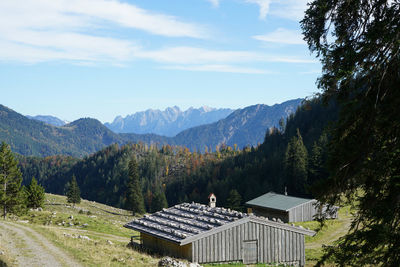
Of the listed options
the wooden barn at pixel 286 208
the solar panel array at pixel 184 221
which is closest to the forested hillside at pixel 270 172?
the solar panel array at pixel 184 221

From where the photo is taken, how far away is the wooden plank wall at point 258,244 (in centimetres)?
2681

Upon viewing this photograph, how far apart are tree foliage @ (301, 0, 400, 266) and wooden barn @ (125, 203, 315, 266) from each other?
17.4 m

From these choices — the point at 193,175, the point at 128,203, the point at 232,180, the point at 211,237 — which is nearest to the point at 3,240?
the point at 211,237

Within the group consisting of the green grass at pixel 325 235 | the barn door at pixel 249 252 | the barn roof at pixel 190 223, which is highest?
→ the barn roof at pixel 190 223

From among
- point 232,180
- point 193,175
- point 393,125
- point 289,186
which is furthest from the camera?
point 193,175

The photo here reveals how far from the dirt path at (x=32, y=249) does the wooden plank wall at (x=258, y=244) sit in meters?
8.76

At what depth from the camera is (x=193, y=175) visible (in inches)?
7618

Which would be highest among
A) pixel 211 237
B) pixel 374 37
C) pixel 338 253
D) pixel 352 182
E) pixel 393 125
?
pixel 374 37

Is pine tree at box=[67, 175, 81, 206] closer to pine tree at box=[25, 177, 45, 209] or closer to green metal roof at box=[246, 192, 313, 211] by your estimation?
pine tree at box=[25, 177, 45, 209]

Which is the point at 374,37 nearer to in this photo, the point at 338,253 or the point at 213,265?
the point at 338,253

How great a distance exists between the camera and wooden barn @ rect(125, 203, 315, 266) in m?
26.7

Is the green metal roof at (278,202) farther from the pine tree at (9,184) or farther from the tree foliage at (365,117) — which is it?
the tree foliage at (365,117)

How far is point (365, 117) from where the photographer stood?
966 centimetres

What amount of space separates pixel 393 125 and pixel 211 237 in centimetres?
1986
